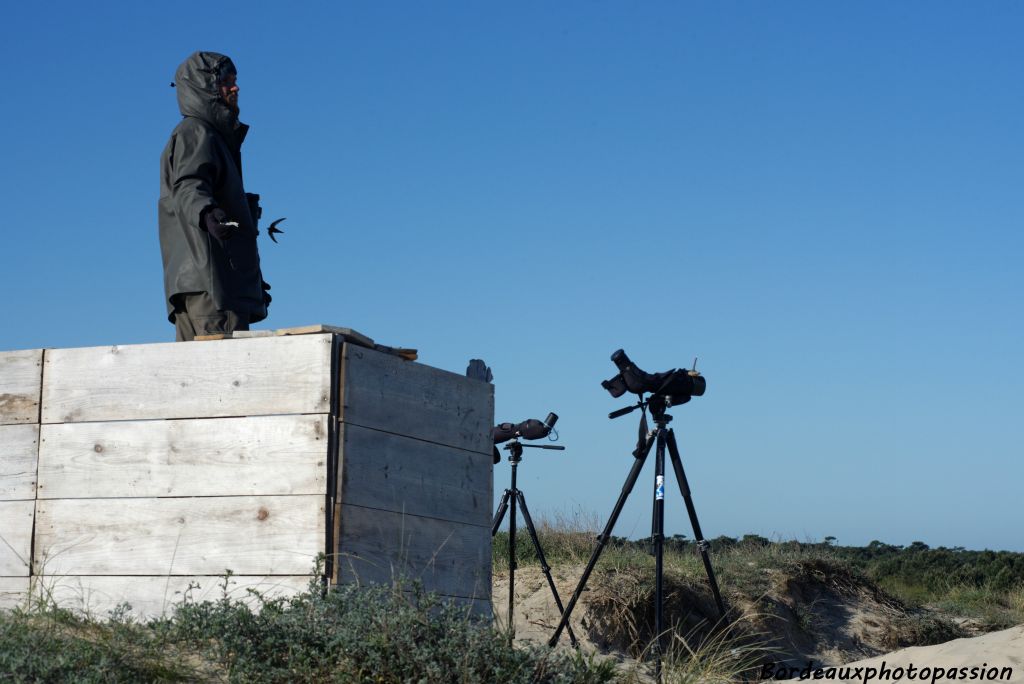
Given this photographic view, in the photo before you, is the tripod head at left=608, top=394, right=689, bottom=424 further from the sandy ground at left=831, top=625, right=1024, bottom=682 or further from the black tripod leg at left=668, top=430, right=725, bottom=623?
the sandy ground at left=831, top=625, right=1024, bottom=682

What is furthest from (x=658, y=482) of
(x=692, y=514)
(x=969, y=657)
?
(x=969, y=657)

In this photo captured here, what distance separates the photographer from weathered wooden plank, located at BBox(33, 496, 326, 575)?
443 centimetres

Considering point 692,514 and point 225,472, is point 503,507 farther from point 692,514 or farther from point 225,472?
point 225,472

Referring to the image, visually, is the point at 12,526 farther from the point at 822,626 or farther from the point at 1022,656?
the point at 822,626

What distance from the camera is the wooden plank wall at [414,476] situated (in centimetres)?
454

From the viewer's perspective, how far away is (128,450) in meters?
4.74

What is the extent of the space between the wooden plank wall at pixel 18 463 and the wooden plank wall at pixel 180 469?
52 millimetres

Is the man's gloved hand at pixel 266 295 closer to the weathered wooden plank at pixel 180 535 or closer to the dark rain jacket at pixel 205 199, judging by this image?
the dark rain jacket at pixel 205 199

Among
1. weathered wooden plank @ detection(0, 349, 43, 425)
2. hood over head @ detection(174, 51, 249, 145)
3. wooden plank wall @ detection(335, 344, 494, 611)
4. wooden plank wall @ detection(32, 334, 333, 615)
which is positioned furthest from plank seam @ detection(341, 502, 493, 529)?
hood over head @ detection(174, 51, 249, 145)

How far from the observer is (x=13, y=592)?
4781mm

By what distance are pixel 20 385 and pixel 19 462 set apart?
1.13 feet

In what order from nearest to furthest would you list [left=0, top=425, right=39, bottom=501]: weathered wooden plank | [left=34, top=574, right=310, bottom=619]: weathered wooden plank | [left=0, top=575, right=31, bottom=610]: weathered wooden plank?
[left=34, top=574, right=310, bottom=619]: weathered wooden plank
[left=0, top=575, right=31, bottom=610]: weathered wooden plank
[left=0, top=425, right=39, bottom=501]: weathered wooden plank

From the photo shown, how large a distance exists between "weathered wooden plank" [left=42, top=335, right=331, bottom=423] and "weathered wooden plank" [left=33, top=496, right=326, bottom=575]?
0.37 metres

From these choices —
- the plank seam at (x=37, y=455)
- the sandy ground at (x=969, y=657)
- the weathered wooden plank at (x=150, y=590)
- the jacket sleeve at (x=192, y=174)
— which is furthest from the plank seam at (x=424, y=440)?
the sandy ground at (x=969, y=657)
